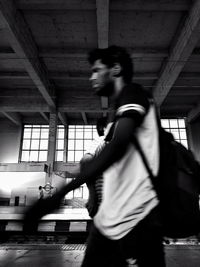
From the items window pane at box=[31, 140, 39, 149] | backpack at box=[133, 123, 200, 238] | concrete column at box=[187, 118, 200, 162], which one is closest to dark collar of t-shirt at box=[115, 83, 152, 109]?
backpack at box=[133, 123, 200, 238]

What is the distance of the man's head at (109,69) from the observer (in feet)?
3.36

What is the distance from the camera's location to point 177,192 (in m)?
0.76

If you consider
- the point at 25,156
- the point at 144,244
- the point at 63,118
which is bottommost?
the point at 144,244

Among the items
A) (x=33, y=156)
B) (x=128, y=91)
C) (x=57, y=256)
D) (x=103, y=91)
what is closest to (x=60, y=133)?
(x=33, y=156)

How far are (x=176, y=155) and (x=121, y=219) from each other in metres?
0.27

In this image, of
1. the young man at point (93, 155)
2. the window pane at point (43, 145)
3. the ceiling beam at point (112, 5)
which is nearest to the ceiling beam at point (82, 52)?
the ceiling beam at point (112, 5)

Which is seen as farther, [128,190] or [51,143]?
[51,143]

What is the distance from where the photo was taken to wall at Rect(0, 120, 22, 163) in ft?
70.4

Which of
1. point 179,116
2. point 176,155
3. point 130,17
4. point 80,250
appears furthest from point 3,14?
point 179,116

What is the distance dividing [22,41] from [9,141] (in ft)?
45.1

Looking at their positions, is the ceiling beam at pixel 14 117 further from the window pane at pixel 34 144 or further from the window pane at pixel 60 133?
the window pane at pixel 60 133

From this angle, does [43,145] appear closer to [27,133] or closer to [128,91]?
[27,133]

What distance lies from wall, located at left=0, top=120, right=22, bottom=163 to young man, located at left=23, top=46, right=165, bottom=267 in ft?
71.2

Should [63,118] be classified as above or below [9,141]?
above
